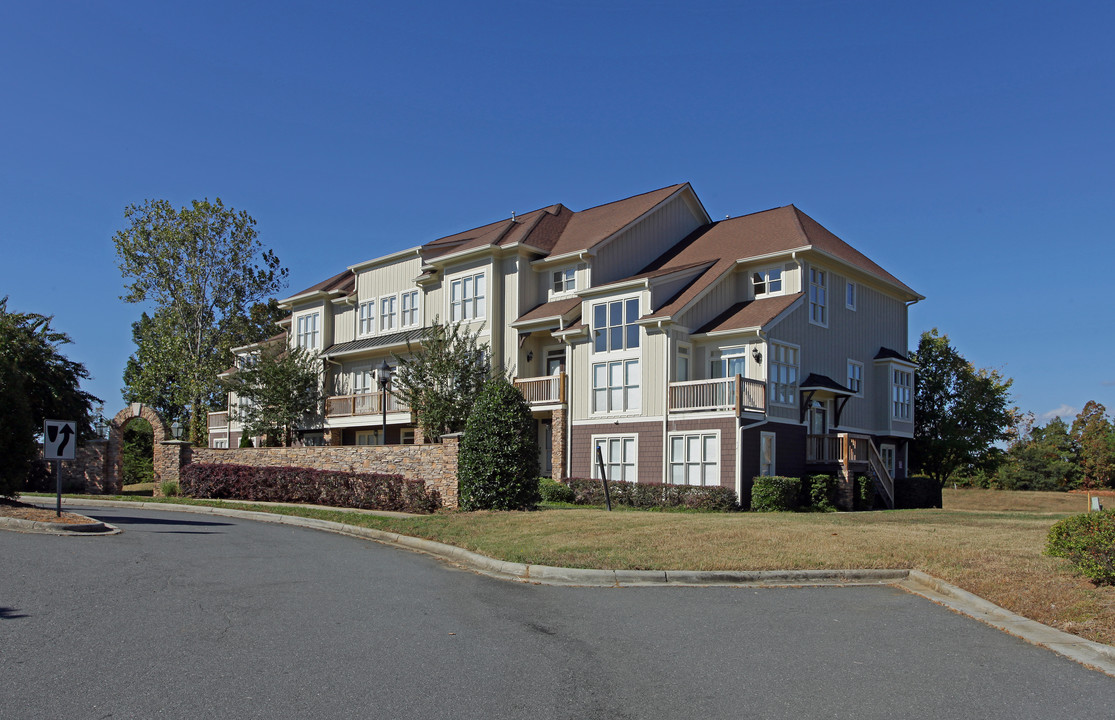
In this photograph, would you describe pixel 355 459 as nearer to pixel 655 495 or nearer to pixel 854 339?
pixel 655 495

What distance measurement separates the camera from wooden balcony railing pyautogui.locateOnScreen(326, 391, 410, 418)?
37.2 metres

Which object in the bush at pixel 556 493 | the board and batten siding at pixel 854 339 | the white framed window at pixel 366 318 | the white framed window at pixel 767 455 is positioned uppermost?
the white framed window at pixel 366 318

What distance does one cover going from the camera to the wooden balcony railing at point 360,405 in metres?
37.2

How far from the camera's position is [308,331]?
43.7 m

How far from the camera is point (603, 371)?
3088 centimetres

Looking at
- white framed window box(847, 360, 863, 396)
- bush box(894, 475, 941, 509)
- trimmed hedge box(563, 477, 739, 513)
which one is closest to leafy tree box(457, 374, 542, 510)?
trimmed hedge box(563, 477, 739, 513)

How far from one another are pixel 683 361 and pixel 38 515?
752 inches

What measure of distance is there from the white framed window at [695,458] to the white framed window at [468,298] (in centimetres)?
1038

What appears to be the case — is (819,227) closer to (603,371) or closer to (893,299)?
(893,299)

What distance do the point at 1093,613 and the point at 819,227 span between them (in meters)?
27.9

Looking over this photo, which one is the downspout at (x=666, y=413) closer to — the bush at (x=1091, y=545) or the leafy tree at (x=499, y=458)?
the leafy tree at (x=499, y=458)

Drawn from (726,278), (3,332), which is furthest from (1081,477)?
(3,332)

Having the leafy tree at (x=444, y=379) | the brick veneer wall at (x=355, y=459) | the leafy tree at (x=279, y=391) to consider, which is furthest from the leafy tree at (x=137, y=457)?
the leafy tree at (x=444, y=379)

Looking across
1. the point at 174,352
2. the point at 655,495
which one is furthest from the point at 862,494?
the point at 174,352
